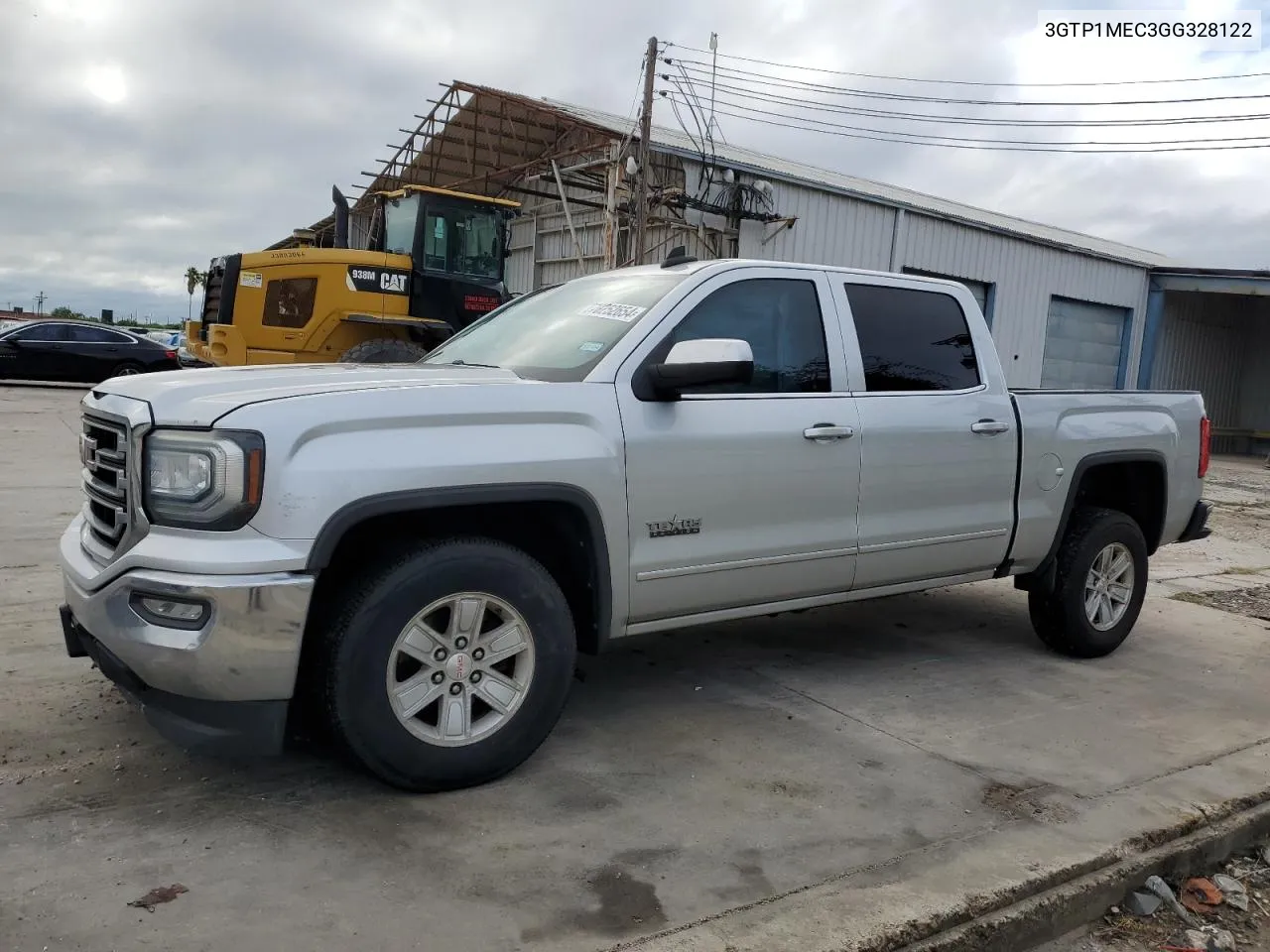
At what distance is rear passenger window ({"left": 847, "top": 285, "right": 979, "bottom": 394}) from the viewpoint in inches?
Result: 183

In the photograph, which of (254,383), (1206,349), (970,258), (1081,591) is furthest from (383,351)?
(1206,349)

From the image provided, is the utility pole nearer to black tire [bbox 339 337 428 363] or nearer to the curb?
black tire [bbox 339 337 428 363]

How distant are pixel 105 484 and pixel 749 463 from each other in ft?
7.54

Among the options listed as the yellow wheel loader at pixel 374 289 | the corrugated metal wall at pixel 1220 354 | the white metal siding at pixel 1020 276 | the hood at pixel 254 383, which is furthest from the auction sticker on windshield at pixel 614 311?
the corrugated metal wall at pixel 1220 354

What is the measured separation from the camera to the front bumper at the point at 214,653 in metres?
2.94

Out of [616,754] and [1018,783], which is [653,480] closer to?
[616,754]

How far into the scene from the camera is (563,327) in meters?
4.28

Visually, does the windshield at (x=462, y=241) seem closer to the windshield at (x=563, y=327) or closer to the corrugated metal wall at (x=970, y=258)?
the corrugated metal wall at (x=970, y=258)

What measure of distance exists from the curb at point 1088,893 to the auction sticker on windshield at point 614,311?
241 cm

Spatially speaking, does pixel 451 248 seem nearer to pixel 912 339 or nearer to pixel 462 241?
pixel 462 241

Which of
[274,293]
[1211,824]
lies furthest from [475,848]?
[274,293]

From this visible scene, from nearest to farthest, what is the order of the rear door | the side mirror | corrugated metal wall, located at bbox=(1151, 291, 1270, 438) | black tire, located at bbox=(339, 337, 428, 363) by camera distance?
the side mirror
the rear door
black tire, located at bbox=(339, 337, 428, 363)
corrugated metal wall, located at bbox=(1151, 291, 1270, 438)

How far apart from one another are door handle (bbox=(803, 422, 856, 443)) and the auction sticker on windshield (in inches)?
33.3

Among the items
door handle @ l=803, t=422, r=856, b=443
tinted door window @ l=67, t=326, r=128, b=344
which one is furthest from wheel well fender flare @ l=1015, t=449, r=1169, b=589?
tinted door window @ l=67, t=326, r=128, b=344
